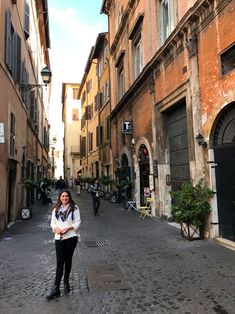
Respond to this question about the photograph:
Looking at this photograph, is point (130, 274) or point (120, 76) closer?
point (130, 274)

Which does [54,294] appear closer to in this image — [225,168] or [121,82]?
[225,168]

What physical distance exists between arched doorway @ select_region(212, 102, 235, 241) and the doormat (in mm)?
3095

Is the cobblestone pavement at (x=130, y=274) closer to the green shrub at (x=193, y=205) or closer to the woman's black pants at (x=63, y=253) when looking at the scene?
the woman's black pants at (x=63, y=253)

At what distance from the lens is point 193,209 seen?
318 inches

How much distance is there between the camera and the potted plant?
26.4 feet

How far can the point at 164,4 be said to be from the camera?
12578mm

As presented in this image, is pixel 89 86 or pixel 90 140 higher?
pixel 89 86

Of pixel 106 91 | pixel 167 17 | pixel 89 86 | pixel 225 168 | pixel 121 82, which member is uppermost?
pixel 89 86

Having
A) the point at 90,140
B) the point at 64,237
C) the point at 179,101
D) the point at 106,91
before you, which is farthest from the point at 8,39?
the point at 90,140

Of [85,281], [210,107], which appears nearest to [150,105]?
[210,107]

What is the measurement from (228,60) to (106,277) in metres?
5.46

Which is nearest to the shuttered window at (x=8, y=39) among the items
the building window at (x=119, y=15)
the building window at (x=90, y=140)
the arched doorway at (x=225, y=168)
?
the arched doorway at (x=225, y=168)

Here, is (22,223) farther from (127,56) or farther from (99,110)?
(99,110)

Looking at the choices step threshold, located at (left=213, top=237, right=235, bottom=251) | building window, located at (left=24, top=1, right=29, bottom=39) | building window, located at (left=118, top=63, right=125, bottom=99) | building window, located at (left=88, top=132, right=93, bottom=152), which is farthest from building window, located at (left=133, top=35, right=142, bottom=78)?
building window, located at (left=88, top=132, right=93, bottom=152)
